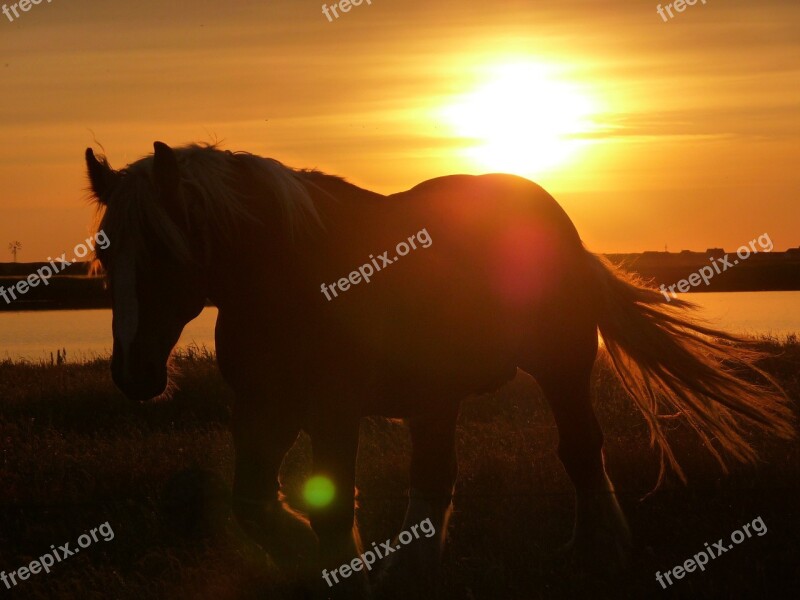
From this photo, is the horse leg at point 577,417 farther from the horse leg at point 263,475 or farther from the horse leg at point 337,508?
the horse leg at point 263,475

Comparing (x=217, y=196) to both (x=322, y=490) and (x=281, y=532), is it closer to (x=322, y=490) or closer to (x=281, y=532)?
(x=322, y=490)

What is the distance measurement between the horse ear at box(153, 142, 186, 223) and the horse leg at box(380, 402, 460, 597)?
2.19m

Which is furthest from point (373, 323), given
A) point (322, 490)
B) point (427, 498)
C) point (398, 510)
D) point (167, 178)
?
point (398, 510)

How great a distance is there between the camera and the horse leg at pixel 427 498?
5957mm

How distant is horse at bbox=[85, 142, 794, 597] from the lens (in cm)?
434

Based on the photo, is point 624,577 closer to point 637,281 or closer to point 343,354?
point 343,354

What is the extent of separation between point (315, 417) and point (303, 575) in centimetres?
82

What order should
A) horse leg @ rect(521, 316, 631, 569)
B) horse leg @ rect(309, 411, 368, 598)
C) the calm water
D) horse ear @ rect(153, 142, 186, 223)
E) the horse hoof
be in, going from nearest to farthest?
horse ear @ rect(153, 142, 186, 223) < horse leg @ rect(309, 411, 368, 598) < the horse hoof < horse leg @ rect(521, 316, 631, 569) < the calm water

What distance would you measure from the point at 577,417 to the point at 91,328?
A: 2812cm

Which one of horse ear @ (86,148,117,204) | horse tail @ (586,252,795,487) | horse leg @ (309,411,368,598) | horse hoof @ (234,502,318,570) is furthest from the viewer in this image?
→ horse tail @ (586,252,795,487)

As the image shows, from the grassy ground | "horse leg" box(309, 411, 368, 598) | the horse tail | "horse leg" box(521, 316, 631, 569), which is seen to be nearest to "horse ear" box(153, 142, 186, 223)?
"horse leg" box(309, 411, 368, 598)

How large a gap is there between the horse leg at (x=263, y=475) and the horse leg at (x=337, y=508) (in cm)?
15

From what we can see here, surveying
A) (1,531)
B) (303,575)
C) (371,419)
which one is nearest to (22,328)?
(371,419)

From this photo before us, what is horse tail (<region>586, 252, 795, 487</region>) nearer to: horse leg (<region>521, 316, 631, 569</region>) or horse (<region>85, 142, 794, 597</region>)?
horse (<region>85, 142, 794, 597</region>)
